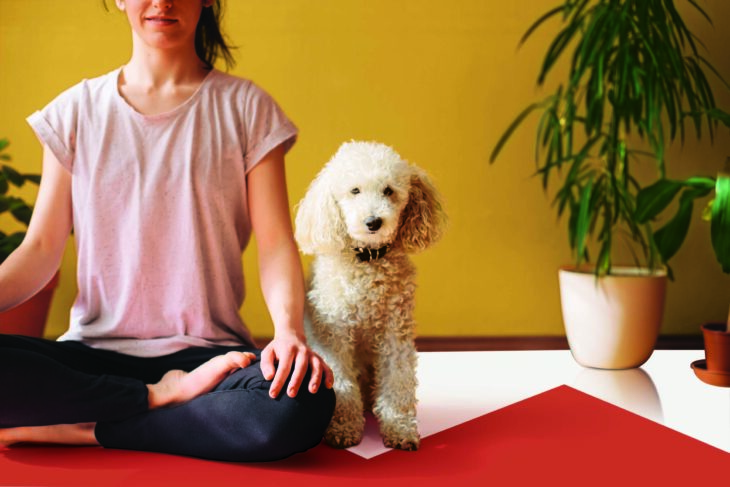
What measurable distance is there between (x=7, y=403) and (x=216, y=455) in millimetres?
361

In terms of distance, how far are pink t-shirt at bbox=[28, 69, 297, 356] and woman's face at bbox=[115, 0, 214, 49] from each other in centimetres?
12

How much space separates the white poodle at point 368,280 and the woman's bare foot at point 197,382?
0.17 m

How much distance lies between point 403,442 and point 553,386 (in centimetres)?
70

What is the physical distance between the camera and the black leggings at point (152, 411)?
1178mm

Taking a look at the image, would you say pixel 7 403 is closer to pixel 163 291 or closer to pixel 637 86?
pixel 163 291

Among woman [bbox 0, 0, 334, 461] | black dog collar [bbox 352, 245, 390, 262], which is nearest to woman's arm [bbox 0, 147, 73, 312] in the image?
woman [bbox 0, 0, 334, 461]

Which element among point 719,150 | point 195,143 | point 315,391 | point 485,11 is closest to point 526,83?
point 485,11

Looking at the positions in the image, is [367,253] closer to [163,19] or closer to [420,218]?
[420,218]

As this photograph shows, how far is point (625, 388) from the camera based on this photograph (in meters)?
1.94

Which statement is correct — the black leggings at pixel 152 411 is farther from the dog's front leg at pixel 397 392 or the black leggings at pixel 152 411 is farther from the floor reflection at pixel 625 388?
the floor reflection at pixel 625 388

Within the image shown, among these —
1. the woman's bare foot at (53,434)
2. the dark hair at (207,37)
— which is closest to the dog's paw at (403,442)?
the woman's bare foot at (53,434)

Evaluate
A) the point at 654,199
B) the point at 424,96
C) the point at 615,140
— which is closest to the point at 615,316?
the point at 654,199

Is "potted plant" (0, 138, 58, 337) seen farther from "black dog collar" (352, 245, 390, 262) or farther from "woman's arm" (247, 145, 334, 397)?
"black dog collar" (352, 245, 390, 262)

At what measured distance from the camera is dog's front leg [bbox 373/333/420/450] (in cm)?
131
